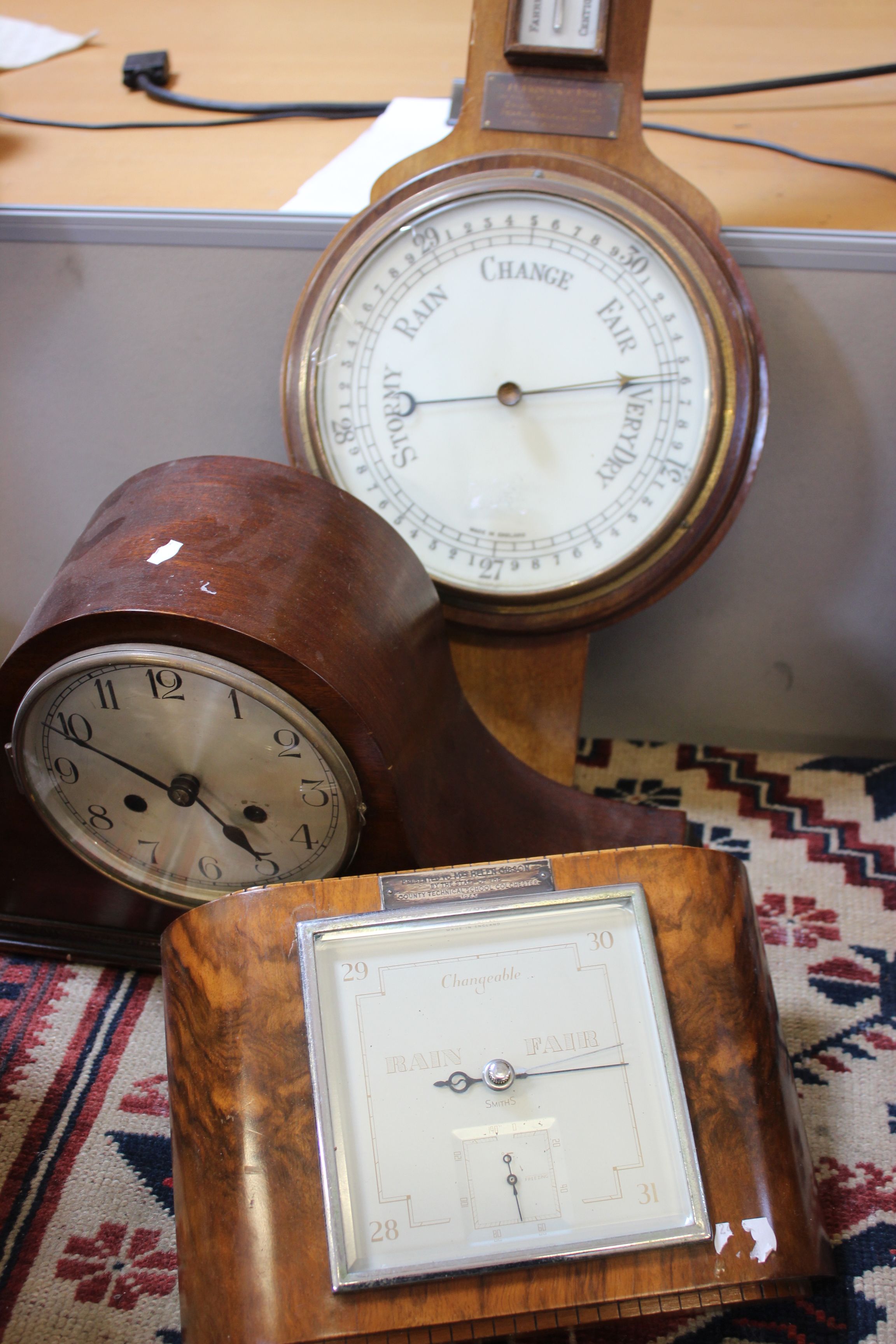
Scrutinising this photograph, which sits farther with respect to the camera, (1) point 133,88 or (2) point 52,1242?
(1) point 133,88

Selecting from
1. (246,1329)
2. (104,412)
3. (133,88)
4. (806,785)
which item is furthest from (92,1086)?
(133,88)

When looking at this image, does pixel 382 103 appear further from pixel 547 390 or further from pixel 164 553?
pixel 164 553

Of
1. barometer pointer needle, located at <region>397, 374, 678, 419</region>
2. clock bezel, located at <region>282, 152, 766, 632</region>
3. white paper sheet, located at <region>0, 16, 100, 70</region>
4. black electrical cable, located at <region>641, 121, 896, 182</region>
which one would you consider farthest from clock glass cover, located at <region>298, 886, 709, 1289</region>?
white paper sheet, located at <region>0, 16, 100, 70</region>

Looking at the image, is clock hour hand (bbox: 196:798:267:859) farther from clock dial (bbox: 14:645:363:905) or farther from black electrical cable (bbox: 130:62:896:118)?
black electrical cable (bbox: 130:62:896:118)

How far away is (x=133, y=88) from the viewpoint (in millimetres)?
1644

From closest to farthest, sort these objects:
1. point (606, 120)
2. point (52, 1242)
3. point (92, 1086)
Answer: point (52, 1242) < point (92, 1086) < point (606, 120)

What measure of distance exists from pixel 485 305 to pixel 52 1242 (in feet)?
3.32

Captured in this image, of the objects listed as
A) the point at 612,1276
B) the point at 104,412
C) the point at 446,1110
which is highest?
the point at 104,412

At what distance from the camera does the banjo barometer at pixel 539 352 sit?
45.4 inches

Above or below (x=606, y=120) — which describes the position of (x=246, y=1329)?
below

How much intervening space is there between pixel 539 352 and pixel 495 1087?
2.60 ft

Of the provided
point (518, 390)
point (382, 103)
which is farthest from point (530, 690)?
point (382, 103)

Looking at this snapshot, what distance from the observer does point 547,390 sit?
1198 millimetres

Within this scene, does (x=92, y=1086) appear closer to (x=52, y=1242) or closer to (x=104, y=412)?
(x=52, y=1242)
